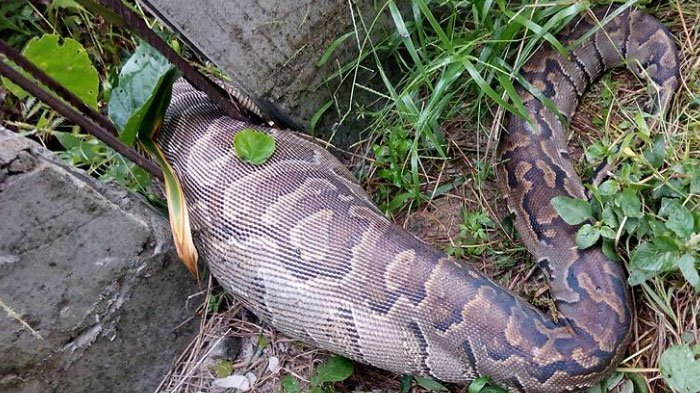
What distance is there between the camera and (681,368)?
266 cm

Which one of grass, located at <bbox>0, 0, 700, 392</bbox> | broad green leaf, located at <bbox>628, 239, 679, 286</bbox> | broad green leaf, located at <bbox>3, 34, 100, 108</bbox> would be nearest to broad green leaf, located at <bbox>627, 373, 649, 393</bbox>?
grass, located at <bbox>0, 0, 700, 392</bbox>

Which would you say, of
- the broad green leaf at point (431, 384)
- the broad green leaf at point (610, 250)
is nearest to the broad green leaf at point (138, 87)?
the broad green leaf at point (431, 384)

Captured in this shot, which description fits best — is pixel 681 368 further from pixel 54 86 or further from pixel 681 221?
pixel 54 86

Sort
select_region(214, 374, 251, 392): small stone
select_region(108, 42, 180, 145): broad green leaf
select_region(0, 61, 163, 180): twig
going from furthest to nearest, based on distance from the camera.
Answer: select_region(214, 374, 251, 392): small stone, select_region(108, 42, 180, 145): broad green leaf, select_region(0, 61, 163, 180): twig

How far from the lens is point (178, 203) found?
3068 millimetres

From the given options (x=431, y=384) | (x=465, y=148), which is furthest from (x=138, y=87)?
(x=431, y=384)

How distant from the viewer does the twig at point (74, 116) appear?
2.52 meters

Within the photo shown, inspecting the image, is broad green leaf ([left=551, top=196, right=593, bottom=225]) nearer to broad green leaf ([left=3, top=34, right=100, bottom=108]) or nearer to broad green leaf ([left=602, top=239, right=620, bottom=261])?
broad green leaf ([left=602, top=239, right=620, bottom=261])

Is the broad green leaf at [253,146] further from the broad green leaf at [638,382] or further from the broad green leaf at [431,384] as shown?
the broad green leaf at [638,382]

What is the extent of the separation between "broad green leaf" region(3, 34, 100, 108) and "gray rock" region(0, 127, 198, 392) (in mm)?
413

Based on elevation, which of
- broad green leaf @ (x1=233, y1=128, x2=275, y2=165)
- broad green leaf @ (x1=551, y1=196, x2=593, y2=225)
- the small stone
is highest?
broad green leaf @ (x1=233, y1=128, x2=275, y2=165)

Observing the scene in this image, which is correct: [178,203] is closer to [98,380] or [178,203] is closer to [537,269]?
[98,380]

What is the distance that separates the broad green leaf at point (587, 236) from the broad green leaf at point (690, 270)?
1.36 ft

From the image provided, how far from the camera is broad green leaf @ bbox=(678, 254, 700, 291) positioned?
2.70 meters
